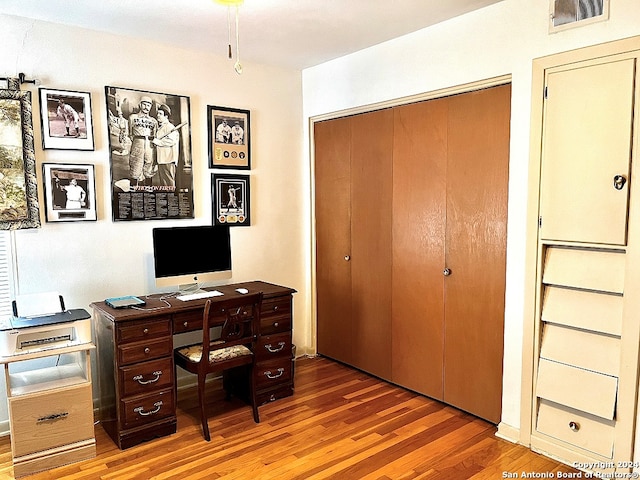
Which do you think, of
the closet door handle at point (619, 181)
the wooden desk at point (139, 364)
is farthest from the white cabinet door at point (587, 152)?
the wooden desk at point (139, 364)

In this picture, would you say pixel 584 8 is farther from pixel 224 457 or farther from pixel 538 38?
pixel 224 457

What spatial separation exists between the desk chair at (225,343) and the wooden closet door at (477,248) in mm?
1318

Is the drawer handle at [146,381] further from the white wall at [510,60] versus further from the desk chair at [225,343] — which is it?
the white wall at [510,60]

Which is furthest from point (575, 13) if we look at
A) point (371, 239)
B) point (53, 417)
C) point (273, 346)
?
point (53, 417)

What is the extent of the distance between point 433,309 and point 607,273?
1173 mm

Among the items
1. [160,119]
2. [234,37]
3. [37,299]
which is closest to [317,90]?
[234,37]

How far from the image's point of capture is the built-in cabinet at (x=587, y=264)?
230 centimetres

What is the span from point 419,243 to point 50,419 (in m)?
2.50

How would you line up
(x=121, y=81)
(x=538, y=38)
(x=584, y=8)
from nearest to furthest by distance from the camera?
(x=584, y=8)
(x=538, y=38)
(x=121, y=81)

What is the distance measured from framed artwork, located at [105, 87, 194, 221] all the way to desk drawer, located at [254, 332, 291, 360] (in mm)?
1103

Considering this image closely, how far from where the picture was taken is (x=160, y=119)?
3.42 m

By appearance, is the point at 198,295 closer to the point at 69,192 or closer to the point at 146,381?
the point at 146,381

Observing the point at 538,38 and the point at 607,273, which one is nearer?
the point at 607,273

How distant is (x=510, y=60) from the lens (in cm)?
272
